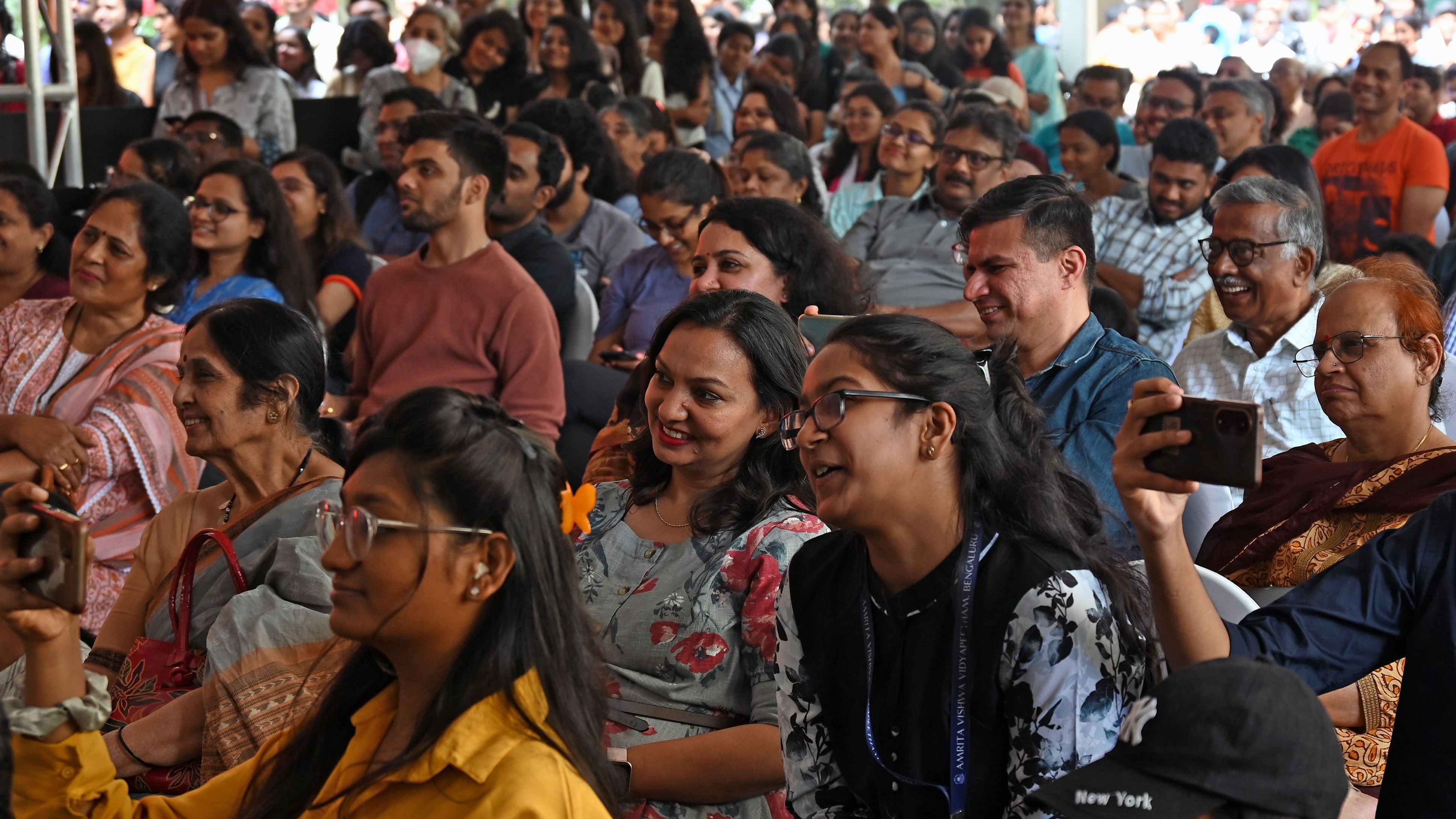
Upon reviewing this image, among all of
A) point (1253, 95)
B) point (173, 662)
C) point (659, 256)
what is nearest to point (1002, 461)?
point (173, 662)

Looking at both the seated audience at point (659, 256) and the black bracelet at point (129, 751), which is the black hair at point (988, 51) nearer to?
the seated audience at point (659, 256)

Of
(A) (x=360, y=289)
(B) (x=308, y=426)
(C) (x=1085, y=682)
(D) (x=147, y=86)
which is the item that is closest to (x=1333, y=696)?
(C) (x=1085, y=682)

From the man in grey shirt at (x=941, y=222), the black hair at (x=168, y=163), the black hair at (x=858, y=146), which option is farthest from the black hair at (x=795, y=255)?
the black hair at (x=858, y=146)

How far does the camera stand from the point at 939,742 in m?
1.67

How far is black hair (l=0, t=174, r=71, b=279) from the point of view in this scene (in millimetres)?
4090

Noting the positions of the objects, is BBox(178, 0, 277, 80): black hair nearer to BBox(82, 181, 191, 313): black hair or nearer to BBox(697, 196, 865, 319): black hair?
BBox(82, 181, 191, 313): black hair

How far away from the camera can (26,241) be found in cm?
411

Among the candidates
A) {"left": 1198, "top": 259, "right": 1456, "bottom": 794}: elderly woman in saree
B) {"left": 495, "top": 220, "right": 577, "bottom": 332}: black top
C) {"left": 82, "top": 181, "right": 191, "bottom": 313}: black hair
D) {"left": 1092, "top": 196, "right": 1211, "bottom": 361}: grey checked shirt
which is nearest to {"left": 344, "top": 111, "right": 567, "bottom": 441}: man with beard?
{"left": 495, "top": 220, "right": 577, "bottom": 332}: black top

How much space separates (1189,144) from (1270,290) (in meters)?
1.63

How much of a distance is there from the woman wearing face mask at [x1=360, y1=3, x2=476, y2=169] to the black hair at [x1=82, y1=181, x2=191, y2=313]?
3.04 metres

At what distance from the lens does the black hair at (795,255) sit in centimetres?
→ 316

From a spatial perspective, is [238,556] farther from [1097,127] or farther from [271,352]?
[1097,127]

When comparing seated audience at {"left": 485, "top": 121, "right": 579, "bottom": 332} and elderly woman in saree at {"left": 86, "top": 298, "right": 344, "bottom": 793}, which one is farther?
seated audience at {"left": 485, "top": 121, "right": 579, "bottom": 332}

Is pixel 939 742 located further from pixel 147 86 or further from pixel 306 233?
pixel 147 86
